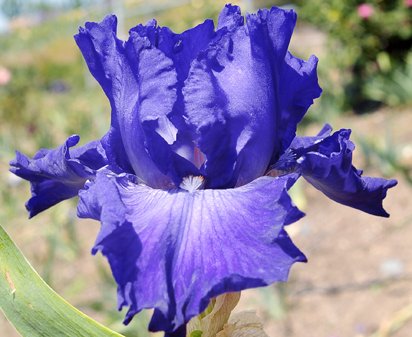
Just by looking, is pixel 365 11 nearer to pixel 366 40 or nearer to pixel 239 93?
pixel 366 40

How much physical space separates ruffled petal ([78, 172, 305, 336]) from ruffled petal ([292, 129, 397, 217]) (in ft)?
0.16

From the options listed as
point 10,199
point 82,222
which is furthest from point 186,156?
point 82,222

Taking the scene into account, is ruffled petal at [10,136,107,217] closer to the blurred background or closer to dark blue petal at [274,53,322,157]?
dark blue petal at [274,53,322,157]

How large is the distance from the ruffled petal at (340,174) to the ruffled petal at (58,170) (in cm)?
18

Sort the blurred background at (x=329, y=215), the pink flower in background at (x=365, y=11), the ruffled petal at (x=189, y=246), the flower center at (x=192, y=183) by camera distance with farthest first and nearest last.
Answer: the pink flower in background at (x=365, y=11) → the blurred background at (x=329, y=215) → the flower center at (x=192, y=183) → the ruffled petal at (x=189, y=246)

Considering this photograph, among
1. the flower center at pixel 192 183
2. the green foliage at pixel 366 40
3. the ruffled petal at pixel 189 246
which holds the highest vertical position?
the ruffled petal at pixel 189 246

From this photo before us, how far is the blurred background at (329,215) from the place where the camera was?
1917mm

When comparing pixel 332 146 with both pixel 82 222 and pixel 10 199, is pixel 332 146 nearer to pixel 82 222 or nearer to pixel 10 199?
pixel 10 199

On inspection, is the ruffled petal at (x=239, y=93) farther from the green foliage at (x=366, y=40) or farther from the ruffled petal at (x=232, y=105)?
the green foliage at (x=366, y=40)

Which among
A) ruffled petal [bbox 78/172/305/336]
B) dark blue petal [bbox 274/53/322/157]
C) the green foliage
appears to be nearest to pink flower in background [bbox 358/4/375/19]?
the green foliage

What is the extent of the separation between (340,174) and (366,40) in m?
4.37

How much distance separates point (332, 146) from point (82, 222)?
310cm

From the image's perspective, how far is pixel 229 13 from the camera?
53 cm

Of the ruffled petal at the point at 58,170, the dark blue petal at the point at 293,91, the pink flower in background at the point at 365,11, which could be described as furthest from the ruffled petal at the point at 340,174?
the pink flower in background at the point at 365,11
